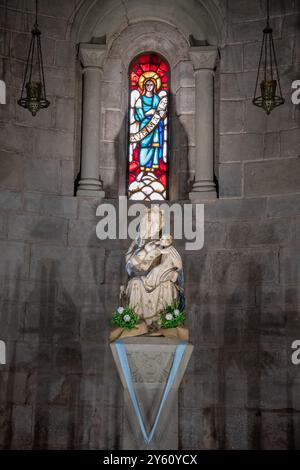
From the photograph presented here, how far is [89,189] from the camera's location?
11953 mm

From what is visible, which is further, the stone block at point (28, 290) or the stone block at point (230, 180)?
the stone block at point (230, 180)

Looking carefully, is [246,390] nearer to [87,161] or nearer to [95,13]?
[87,161]

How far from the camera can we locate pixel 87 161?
→ 39.5 ft

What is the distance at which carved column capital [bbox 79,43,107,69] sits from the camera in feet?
40.0

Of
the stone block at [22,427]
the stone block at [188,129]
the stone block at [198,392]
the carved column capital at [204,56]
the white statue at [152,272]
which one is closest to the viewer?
the white statue at [152,272]

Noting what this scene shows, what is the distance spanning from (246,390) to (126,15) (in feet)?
15.6

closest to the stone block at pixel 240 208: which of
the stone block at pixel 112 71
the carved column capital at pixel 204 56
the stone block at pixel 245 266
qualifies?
the stone block at pixel 245 266

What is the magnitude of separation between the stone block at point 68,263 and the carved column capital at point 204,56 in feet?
8.32

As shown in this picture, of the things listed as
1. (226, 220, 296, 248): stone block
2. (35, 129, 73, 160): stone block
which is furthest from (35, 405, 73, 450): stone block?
(35, 129, 73, 160): stone block

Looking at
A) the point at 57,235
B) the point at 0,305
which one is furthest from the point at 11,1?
the point at 0,305

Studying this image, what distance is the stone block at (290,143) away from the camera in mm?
11586

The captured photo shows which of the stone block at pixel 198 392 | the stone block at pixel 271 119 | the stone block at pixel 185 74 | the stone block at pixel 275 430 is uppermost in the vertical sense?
the stone block at pixel 185 74

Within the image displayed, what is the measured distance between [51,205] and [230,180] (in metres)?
2.10

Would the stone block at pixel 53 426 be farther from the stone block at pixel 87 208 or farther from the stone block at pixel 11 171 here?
the stone block at pixel 11 171
